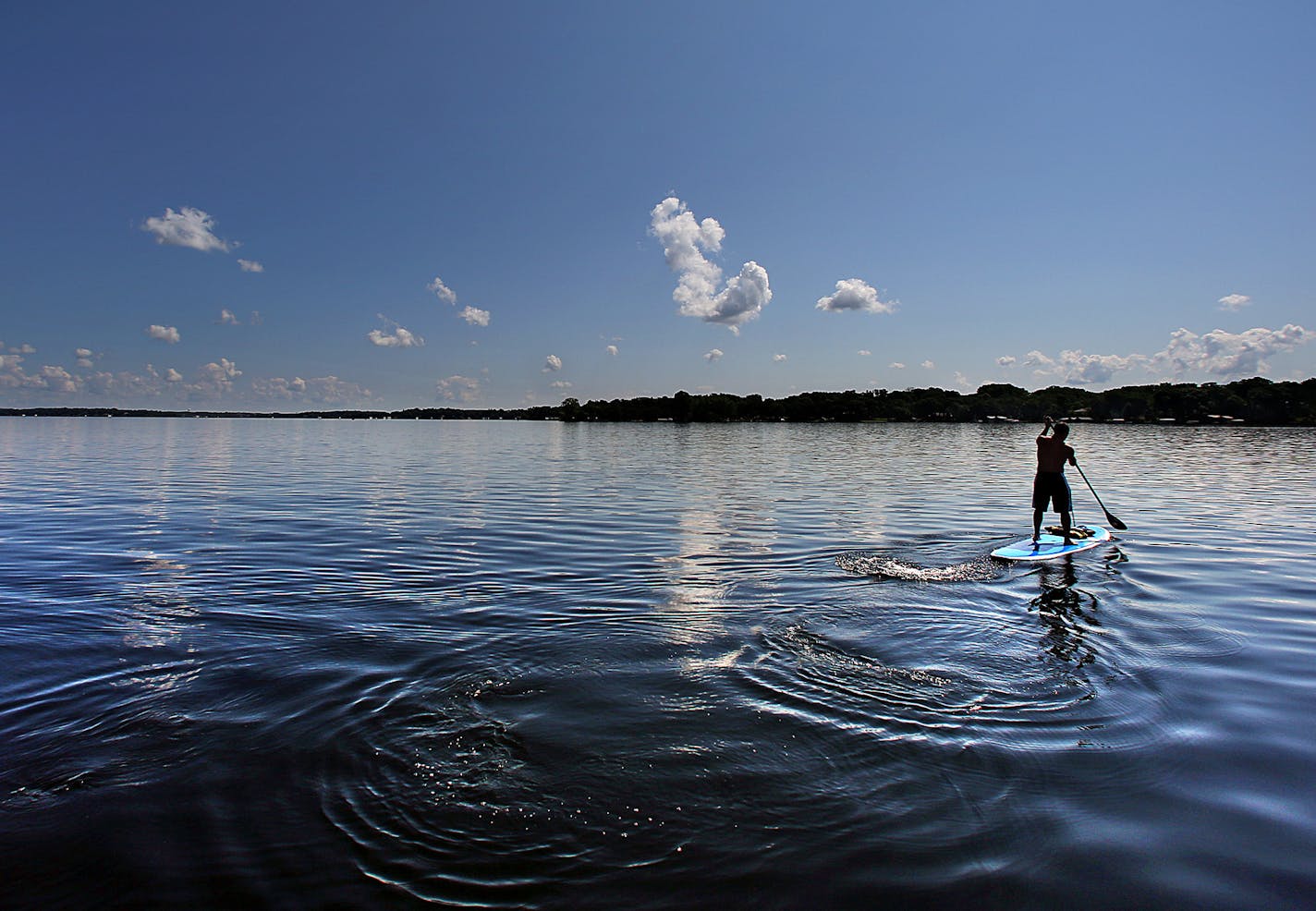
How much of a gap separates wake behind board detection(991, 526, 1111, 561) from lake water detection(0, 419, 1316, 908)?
0.54 meters

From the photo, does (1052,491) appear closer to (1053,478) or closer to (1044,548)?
(1053,478)

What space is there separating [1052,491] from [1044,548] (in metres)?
2.03

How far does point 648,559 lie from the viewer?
14.8m

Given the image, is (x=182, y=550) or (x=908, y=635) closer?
(x=908, y=635)

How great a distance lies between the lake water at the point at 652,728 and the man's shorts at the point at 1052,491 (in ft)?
5.51

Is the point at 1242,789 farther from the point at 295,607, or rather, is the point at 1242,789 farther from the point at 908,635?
the point at 295,607

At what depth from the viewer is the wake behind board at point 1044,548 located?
15273mm

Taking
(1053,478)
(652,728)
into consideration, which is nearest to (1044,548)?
(1053,478)

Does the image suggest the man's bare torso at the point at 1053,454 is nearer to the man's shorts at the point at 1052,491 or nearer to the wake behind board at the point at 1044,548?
the man's shorts at the point at 1052,491

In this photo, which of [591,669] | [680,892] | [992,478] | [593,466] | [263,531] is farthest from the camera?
[593,466]

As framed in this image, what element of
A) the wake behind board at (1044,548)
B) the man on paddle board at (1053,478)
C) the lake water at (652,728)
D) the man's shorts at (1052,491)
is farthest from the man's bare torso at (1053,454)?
the lake water at (652,728)

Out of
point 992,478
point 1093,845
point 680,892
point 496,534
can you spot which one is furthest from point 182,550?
point 992,478

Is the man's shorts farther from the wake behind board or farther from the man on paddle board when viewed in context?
the wake behind board

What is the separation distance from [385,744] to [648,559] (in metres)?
9.06
